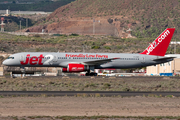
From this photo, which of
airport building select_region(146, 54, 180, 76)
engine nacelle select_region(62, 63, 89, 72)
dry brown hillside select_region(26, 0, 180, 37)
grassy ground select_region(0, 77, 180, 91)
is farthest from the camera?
dry brown hillside select_region(26, 0, 180, 37)

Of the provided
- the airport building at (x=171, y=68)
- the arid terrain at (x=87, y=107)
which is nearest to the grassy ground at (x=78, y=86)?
the arid terrain at (x=87, y=107)

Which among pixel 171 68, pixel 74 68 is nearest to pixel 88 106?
pixel 74 68

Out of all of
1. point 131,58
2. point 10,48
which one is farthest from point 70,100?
point 10,48

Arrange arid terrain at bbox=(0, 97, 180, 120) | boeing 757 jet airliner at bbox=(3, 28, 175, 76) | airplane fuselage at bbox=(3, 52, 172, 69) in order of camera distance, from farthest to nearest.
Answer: boeing 757 jet airliner at bbox=(3, 28, 175, 76)
airplane fuselage at bbox=(3, 52, 172, 69)
arid terrain at bbox=(0, 97, 180, 120)

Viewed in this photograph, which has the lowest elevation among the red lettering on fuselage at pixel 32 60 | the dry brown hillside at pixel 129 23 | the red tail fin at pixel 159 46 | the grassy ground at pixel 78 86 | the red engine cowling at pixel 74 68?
the grassy ground at pixel 78 86

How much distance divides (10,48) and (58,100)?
78.1m

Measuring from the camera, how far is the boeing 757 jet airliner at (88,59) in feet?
156

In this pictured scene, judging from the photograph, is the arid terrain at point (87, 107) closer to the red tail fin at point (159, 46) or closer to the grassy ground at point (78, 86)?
the grassy ground at point (78, 86)

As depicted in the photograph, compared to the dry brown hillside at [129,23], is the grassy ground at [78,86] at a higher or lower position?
lower

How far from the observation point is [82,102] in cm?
2297

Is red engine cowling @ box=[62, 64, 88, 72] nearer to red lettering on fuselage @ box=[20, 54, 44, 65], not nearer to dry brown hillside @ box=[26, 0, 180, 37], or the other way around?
red lettering on fuselage @ box=[20, 54, 44, 65]

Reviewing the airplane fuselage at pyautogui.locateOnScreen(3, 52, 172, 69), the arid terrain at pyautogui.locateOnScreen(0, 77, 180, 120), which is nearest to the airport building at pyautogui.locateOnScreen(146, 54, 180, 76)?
the airplane fuselage at pyautogui.locateOnScreen(3, 52, 172, 69)

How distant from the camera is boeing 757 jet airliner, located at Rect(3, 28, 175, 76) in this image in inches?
1877

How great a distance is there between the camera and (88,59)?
1953 inches
